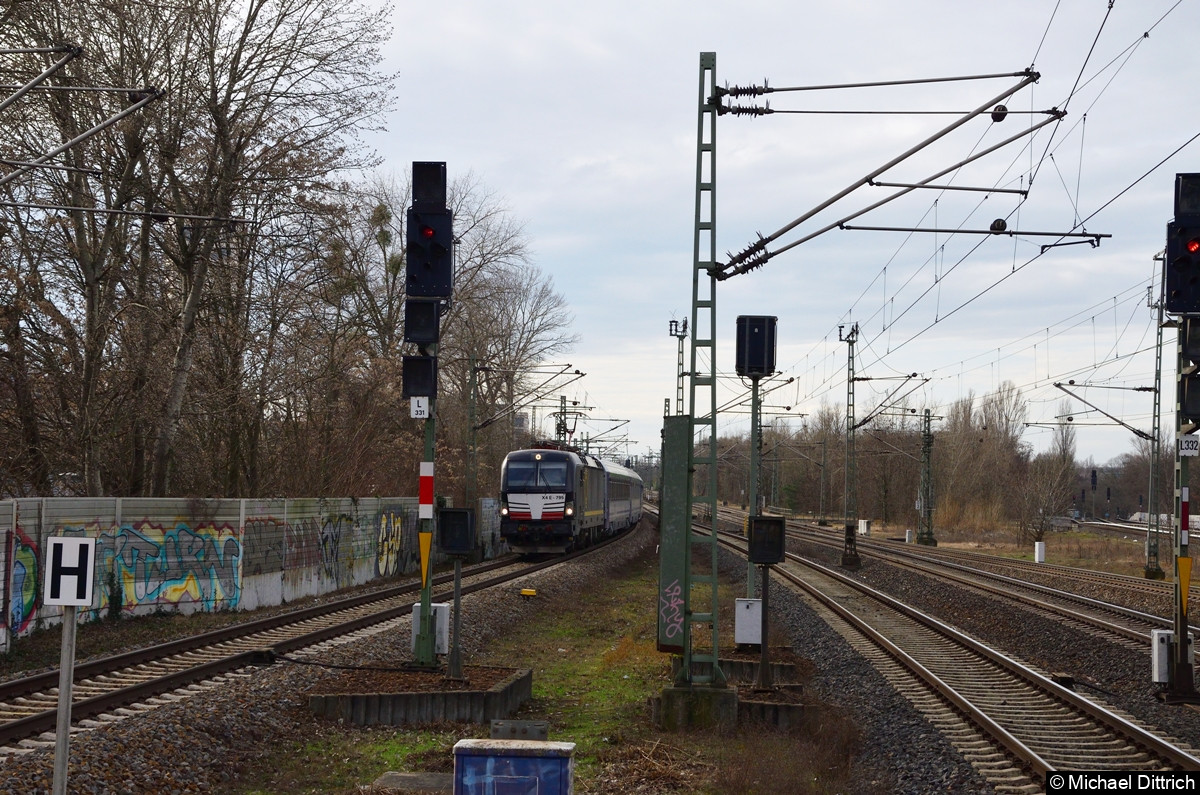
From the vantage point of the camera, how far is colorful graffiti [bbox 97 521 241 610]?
18.0m

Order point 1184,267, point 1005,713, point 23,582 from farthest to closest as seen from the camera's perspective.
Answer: point 23,582 < point 1184,267 < point 1005,713

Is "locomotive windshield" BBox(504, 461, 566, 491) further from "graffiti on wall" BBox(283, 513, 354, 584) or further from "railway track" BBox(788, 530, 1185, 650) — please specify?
"railway track" BBox(788, 530, 1185, 650)

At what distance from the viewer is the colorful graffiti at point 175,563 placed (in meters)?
18.0

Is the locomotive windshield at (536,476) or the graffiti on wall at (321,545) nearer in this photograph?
the graffiti on wall at (321,545)

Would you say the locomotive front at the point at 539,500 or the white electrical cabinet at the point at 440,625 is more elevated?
the locomotive front at the point at 539,500

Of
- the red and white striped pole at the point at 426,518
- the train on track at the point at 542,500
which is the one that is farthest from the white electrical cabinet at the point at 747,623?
the train on track at the point at 542,500

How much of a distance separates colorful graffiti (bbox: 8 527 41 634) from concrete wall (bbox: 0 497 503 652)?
1 cm

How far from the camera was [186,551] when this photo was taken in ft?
64.3

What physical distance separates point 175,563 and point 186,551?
34 cm

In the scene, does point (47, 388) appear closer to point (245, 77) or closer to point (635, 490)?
point (245, 77)

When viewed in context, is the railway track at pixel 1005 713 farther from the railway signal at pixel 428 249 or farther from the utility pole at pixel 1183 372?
the railway signal at pixel 428 249

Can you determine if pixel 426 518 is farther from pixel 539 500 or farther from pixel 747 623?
pixel 539 500

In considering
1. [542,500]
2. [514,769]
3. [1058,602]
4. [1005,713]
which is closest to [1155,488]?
[1058,602]

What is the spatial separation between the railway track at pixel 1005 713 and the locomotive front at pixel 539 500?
55.2ft
